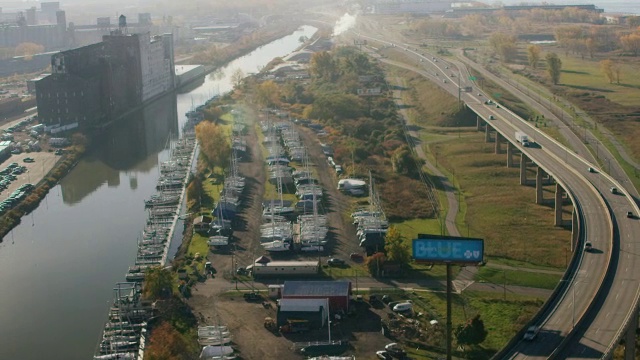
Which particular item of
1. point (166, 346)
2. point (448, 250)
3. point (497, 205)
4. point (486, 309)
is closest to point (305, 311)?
point (166, 346)

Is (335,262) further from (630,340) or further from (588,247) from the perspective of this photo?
(630,340)

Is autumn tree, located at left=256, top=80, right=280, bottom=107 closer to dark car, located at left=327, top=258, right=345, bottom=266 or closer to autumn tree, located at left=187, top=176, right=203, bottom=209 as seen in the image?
autumn tree, located at left=187, top=176, right=203, bottom=209

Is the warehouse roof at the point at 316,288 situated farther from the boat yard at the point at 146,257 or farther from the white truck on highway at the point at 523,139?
the white truck on highway at the point at 523,139

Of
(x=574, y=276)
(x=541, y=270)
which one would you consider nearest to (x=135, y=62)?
(x=541, y=270)

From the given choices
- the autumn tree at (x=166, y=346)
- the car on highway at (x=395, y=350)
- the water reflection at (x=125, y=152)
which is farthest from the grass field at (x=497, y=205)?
the water reflection at (x=125, y=152)

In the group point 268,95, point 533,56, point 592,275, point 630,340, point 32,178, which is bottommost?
point 32,178

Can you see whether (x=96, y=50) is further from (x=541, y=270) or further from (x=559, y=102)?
(x=541, y=270)
